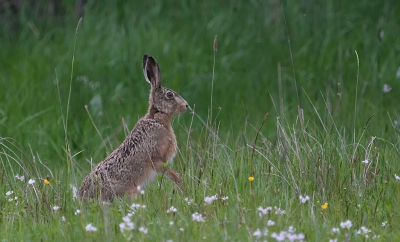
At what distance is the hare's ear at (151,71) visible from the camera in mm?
6496

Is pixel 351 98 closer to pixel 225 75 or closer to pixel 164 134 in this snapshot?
pixel 225 75

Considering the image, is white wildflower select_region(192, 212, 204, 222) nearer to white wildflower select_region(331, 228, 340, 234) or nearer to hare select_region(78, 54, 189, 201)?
white wildflower select_region(331, 228, 340, 234)

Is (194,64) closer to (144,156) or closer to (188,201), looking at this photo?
(144,156)

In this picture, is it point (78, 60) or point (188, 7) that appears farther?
point (188, 7)

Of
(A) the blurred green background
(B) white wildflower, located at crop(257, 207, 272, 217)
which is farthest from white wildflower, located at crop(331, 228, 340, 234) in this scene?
(A) the blurred green background

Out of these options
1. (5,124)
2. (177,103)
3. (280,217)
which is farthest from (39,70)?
(280,217)

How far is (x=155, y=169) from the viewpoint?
20.4 ft

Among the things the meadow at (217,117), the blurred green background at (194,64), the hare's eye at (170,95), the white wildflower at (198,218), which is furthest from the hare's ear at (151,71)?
the white wildflower at (198,218)

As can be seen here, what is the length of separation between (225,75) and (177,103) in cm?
290

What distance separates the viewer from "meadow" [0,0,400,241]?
4.78m

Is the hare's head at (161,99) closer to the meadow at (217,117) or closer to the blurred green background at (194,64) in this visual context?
the meadow at (217,117)

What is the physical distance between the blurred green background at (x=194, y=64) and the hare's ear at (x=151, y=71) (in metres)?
0.96

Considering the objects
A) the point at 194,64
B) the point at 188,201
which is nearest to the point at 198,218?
the point at 188,201

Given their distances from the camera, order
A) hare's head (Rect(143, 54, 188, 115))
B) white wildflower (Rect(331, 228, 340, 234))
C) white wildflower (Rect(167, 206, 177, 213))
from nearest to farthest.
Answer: white wildflower (Rect(331, 228, 340, 234)) → white wildflower (Rect(167, 206, 177, 213)) → hare's head (Rect(143, 54, 188, 115))
